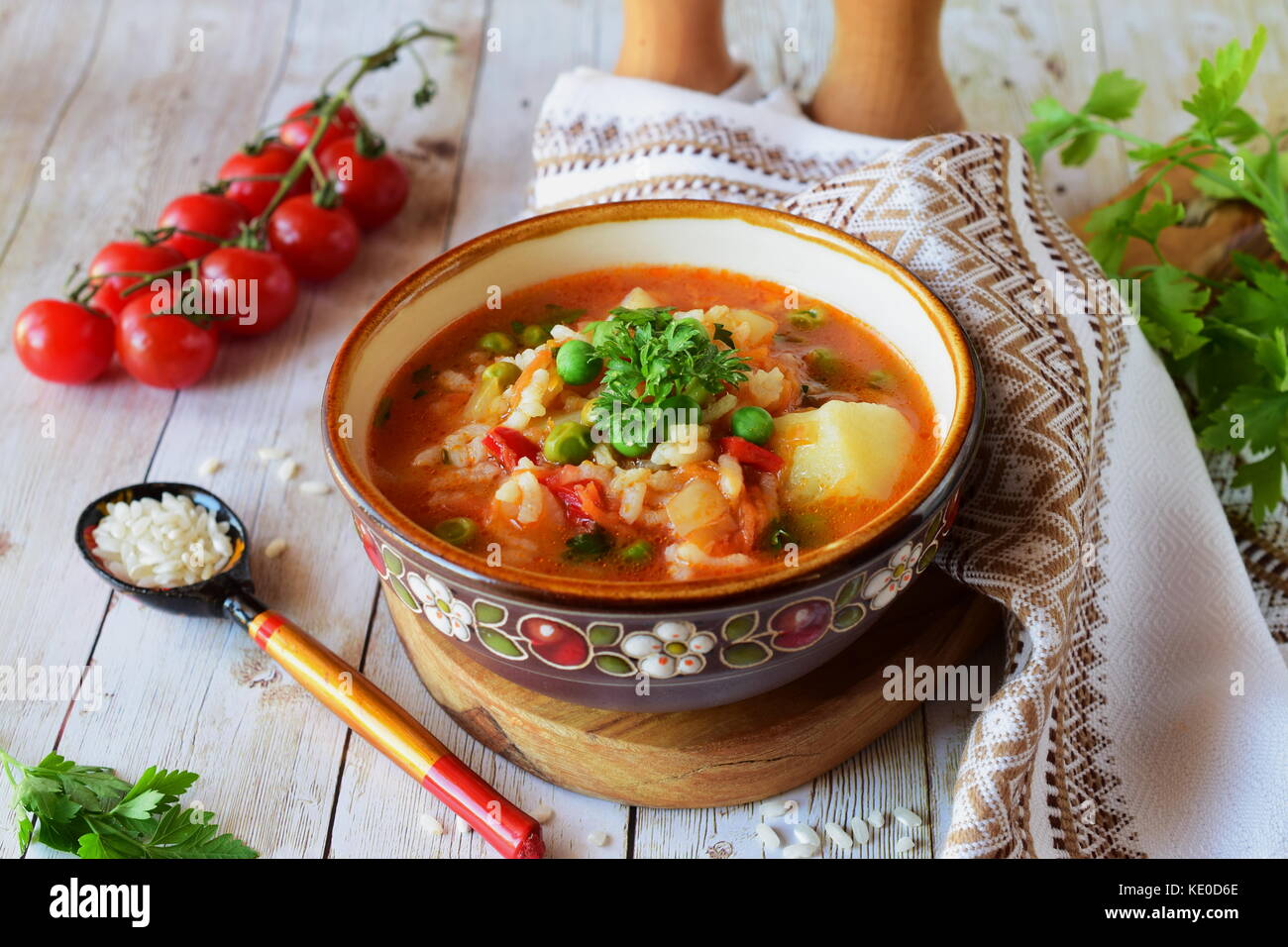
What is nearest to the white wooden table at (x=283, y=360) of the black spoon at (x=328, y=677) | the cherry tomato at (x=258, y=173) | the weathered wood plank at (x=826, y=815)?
the weathered wood plank at (x=826, y=815)

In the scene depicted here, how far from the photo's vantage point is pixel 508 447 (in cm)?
337

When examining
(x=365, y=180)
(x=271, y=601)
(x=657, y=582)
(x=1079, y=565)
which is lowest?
(x=271, y=601)

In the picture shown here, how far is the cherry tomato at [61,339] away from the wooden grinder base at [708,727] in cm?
195

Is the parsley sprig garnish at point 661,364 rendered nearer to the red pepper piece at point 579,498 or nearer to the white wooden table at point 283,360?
the red pepper piece at point 579,498

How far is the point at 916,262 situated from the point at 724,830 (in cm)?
179

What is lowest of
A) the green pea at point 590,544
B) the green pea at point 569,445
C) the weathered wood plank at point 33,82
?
the weathered wood plank at point 33,82

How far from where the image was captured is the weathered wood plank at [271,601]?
11.5 feet

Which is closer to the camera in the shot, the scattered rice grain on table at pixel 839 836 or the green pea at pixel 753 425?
the green pea at pixel 753 425

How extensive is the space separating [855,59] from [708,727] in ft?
9.77

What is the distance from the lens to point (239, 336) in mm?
5023

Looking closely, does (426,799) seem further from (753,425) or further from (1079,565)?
(1079,565)

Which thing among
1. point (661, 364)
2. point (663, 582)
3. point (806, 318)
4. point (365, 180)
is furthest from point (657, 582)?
point (365, 180)

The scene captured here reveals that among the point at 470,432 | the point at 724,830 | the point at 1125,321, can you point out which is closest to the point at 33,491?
the point at 470,432

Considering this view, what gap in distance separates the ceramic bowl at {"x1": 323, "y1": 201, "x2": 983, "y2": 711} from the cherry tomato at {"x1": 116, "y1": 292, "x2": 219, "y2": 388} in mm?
1298
